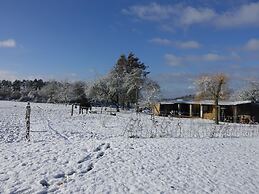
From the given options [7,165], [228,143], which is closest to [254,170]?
[228,143]

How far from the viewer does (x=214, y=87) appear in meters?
47.6

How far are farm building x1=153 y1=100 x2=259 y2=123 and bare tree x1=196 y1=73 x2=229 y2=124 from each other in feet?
10.1

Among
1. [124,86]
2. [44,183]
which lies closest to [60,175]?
[44,183]

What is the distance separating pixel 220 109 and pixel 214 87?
8049 millimetres

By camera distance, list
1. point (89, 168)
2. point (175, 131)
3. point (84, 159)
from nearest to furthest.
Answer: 1. point (89, 168)
2. point (84, 159)
3. point (175, 131)

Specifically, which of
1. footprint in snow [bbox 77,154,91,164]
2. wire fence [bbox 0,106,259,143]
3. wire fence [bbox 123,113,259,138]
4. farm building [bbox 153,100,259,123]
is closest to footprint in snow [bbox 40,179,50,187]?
footprint in snow [bbox 77,154,91,164]

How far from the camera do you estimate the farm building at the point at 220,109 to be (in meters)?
50.4

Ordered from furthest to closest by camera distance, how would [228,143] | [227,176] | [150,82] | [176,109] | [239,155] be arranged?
[150,82] < [176,109] < [228,143] < [239,155] < [227,176]

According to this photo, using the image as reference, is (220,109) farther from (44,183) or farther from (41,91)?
(41,91)

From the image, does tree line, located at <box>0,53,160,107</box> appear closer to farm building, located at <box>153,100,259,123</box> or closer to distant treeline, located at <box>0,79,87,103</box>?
farm building, located at <box>153,100,259,123</box>

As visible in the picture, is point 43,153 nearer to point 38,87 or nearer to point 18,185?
point 18,185

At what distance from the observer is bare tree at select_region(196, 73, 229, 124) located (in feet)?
154

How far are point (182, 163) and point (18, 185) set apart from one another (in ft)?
18.0

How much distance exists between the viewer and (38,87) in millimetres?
159000
